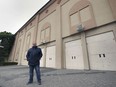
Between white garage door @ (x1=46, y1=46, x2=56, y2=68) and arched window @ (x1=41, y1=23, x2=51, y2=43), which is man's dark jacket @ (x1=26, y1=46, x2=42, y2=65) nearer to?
white garage door @ (x1=46, y1=46, x2=56, y2=68)

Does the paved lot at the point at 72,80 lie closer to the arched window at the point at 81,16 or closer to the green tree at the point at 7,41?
the arched window at the point at 81,16

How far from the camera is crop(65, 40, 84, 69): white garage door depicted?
23.4 ft

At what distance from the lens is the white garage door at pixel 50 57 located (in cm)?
962

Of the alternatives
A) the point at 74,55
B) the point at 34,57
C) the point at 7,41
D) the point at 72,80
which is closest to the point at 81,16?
the point at 74,55

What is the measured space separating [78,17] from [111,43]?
3.58 m

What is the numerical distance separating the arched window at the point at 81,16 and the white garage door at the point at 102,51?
48.2 inches

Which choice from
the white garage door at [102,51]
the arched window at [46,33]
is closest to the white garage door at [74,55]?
the white garage door at [102,51]

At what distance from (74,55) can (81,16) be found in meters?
3.48

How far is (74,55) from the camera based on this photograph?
759cm

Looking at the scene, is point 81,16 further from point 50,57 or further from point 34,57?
point 34,57

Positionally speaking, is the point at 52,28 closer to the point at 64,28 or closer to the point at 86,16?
the point at 64,28

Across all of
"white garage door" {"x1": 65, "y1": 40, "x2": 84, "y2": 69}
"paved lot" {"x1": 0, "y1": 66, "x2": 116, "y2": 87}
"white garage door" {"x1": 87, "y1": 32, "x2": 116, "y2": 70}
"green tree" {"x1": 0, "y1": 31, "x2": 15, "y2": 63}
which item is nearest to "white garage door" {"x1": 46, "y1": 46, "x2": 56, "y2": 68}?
"white garage door" {"x1": 65, "y1": 40, "x2": 84, "y2": 69}

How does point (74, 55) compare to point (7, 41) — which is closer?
point (74, 55)

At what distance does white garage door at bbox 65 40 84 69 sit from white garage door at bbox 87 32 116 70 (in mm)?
876
